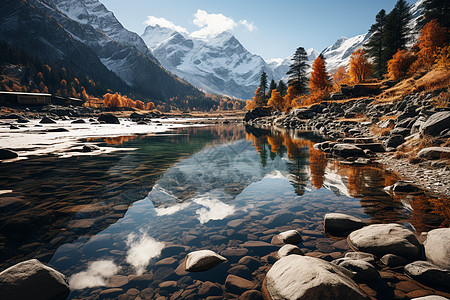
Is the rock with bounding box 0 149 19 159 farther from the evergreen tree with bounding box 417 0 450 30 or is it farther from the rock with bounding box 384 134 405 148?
the evergreen tree with bounding box 417 0 450 30

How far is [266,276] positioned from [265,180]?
9.36 meters

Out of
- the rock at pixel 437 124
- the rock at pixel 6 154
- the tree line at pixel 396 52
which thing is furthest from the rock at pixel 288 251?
the tree line at pixel 396 52

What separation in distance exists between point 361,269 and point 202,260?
3.65 metres

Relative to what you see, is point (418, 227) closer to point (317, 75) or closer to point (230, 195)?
point (230, 195)

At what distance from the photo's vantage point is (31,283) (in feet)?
13.9

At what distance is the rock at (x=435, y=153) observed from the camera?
12125mm

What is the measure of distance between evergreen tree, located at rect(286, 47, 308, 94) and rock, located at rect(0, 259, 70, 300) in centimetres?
8059

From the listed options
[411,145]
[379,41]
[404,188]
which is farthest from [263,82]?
[404,188]

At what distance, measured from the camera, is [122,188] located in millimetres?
12062

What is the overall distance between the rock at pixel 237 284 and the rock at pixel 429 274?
3488mm

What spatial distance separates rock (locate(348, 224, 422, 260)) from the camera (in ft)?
17.7

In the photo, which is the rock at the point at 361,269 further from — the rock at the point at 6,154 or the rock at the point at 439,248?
the rock at the point at 6,154

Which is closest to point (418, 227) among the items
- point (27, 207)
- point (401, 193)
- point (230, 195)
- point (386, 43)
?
point (401, 193)

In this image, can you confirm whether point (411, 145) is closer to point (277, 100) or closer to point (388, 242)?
point (388, 242)
